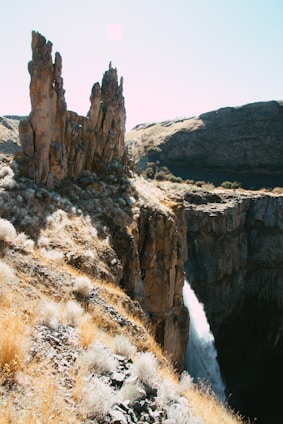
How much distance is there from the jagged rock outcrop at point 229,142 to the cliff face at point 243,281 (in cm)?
3197

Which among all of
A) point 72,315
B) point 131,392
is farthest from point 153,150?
point 131,392

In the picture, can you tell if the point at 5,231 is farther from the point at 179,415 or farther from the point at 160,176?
the point at 160,176

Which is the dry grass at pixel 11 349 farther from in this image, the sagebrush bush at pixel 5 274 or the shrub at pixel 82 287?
the shrub at pixel 82 287

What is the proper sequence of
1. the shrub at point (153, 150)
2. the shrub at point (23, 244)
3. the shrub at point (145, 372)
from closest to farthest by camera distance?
1. the shrub at point (145, 372)
2. the shrub at point (23, 244)
3. the shrub at point (153, 150)

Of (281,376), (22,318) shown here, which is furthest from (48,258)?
(281,376)

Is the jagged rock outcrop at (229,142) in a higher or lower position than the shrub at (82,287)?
higher

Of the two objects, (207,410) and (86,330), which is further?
(86,330)

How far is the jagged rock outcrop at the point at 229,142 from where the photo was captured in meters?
74.8

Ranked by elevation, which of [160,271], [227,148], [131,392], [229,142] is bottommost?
[160,271]

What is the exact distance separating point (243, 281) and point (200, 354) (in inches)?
709

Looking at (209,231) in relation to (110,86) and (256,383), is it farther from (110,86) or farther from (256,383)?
(110,86)

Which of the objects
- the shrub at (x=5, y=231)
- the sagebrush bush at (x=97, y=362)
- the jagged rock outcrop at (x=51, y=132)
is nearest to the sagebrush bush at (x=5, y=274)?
the shrub at (x=5, y=231)

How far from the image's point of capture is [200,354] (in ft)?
91.6

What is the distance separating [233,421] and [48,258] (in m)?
6.65
